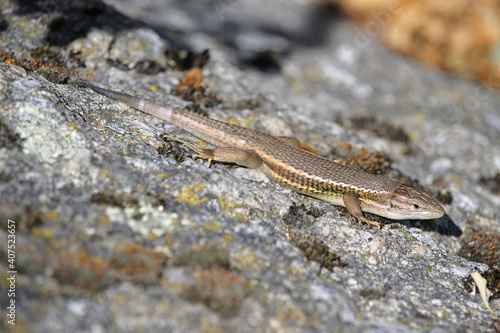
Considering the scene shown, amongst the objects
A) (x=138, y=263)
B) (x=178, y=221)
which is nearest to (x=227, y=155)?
(x=178, y=221)

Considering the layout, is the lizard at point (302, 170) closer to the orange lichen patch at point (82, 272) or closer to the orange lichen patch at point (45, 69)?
the orange lichen patch at point (45, 69)

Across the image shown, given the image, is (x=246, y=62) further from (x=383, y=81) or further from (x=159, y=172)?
(x=159, y=172)

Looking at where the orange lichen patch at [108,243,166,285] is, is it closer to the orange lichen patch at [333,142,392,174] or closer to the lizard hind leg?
the lizard hind leg

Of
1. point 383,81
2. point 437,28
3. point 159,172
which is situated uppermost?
point 437,28

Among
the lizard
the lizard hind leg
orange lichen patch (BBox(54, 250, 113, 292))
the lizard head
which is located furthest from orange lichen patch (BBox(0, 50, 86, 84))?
the lizard head

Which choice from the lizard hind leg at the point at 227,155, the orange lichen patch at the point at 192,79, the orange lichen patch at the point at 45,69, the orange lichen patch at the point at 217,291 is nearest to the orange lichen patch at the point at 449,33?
the orange lichen patch at the point at 192,79

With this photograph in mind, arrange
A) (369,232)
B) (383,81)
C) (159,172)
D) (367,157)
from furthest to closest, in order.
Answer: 1. (383,81)
2. (367,157)
3. (369,232)
4. (159,172)

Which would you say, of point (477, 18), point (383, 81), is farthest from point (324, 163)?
point (477, 18)
